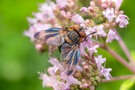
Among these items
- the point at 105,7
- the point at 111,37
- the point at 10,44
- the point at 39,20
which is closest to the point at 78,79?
the point at 111,37

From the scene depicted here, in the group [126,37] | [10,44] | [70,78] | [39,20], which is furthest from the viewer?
[10,44]

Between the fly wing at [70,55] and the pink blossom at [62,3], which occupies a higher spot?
the pink blossom at [62,3]

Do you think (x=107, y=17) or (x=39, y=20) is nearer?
(x=107, y=17)

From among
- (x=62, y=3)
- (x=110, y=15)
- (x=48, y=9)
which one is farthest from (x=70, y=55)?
(x=48, y=9)

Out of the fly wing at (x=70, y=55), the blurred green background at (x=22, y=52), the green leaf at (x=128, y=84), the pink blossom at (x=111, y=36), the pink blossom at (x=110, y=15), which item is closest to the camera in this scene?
the fly wing at (x=70, y=55)

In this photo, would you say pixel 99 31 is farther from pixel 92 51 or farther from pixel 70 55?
pixel 70 55

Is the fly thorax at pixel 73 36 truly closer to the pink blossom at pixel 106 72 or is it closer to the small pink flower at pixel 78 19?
the small pink flower at pixel 78 19

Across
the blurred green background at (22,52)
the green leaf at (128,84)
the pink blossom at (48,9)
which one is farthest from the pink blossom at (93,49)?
the blurred green background at (22,52)

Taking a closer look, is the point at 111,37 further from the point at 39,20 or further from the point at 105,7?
the point at 39,20
